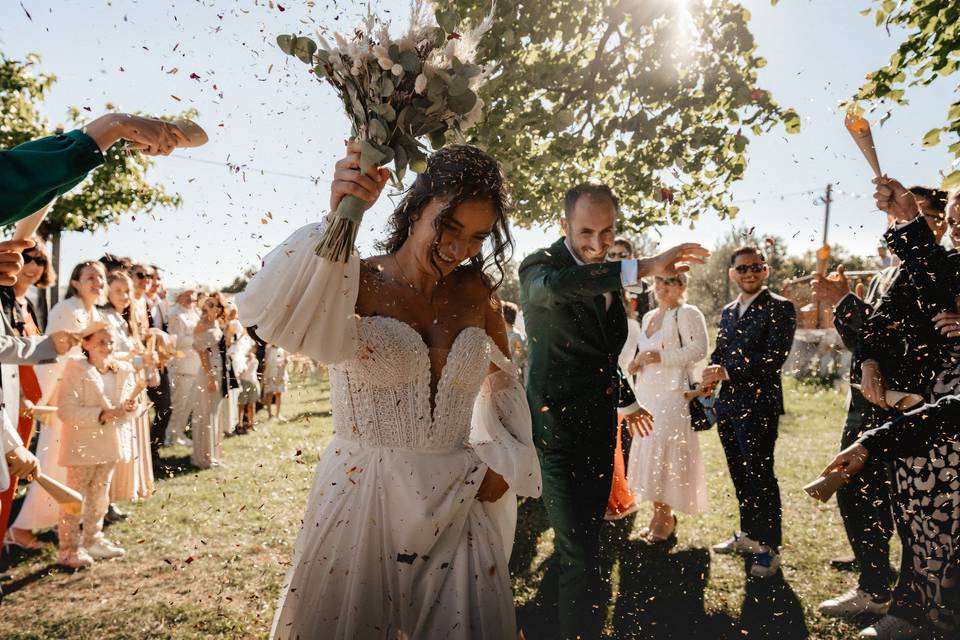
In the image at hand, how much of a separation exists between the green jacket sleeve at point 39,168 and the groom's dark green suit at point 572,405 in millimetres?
2184

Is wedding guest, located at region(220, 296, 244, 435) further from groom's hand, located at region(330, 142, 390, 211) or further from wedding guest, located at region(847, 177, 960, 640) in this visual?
wedding guest, located at region(847, 177, 960, 640)

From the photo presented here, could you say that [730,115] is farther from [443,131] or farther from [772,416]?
[443,131]

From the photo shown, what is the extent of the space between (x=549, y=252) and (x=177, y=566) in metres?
3.98

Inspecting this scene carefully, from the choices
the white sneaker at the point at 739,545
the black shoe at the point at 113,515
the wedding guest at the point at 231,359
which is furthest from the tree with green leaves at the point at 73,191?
the white sneaker at the point at 739,545

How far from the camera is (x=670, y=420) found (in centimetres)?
618

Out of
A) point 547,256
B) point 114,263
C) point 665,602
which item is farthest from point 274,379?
point 547,256

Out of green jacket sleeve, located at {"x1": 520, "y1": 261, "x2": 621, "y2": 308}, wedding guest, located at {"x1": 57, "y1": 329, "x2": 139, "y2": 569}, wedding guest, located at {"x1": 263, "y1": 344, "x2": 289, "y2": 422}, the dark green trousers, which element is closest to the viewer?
green jacket sleeve, located at {"x1": 520, "y1": 261, "x2": 621, "y2": 308}

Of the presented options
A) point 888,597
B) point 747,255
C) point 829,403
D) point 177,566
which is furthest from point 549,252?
point 829,403

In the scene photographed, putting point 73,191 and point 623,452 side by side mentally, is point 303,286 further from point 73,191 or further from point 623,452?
point 73,191

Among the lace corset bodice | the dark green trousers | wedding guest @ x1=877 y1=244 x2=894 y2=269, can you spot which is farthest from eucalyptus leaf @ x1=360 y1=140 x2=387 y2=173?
wedding guest @ x1=877 y1=244 x2=894 y2=269

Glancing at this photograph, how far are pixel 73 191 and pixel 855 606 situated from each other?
1610 cm

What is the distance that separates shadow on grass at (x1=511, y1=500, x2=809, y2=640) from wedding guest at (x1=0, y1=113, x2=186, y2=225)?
351 cm

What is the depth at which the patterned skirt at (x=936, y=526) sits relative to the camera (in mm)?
3418

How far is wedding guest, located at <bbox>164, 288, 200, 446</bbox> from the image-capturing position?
30.2ft
